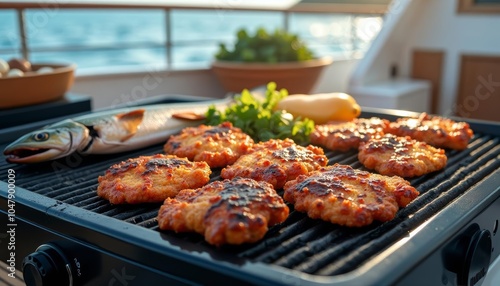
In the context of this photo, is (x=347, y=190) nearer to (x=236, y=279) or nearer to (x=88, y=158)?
(x=236, y=279)

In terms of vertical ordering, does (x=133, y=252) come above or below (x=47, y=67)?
below

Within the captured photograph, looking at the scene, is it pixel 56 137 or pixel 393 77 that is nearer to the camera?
pixel 56 137

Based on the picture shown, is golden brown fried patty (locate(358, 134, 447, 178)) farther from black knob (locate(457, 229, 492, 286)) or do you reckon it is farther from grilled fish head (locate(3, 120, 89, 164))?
grilled fish head (locate(3, 120, 89, 164))

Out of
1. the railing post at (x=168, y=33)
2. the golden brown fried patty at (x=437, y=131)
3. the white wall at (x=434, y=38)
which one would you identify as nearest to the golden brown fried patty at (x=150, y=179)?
the golden brown fried patty at (x=437, y=131)

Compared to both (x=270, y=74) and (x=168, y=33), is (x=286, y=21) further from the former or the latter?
(x=270, y=74)

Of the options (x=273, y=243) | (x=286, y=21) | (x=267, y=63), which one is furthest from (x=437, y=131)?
(x=286, y=21)

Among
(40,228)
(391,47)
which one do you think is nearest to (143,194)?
(40,228)
